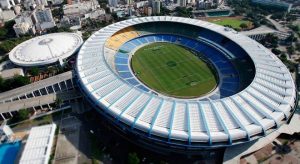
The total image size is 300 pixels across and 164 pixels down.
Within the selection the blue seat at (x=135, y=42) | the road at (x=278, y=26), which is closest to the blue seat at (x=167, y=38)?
the blue seat at (x=135, y=42)

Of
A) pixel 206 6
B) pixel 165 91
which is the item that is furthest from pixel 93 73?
pixel 206 6

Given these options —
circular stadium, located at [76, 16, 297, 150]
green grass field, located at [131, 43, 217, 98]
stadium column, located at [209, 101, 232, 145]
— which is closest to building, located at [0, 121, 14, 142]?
circular stadium, located at [76, 16, 297, 150]

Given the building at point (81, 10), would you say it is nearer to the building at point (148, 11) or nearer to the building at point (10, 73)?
the building at point (148, 11)

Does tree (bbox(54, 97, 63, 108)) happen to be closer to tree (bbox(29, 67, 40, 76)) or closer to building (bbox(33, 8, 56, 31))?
tree (bbox(29, 67, 40, 76))

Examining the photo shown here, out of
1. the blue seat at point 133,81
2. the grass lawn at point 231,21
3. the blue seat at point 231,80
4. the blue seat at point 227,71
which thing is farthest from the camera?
the grass lawn at point 231,21

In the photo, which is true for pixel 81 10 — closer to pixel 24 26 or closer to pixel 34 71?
pixel 24 26

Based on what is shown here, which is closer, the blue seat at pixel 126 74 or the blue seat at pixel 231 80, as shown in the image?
the blue seat at pixel 231 80

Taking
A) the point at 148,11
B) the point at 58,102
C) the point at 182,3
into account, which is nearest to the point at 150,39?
the point at 58,102
